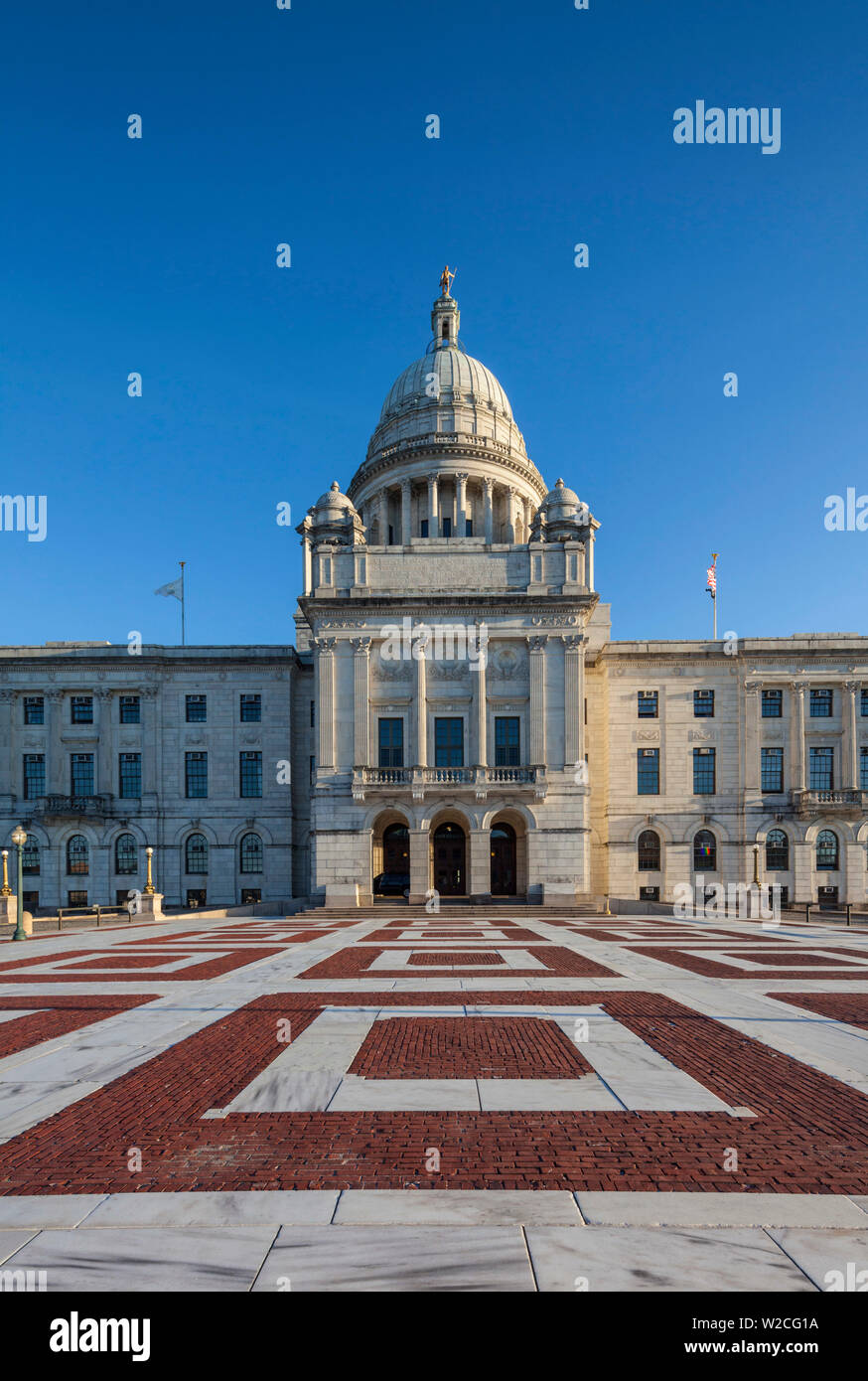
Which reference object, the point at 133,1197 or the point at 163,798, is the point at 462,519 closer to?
the point at 163,798

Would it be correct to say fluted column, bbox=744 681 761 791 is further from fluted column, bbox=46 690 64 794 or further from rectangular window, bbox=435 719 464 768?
fluted column, bbox=46 690 64 794

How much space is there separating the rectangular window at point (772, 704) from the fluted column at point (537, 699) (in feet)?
54.5

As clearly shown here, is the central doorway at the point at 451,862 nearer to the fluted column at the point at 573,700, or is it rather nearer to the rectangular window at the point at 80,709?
the fluted column at the point at 573,700

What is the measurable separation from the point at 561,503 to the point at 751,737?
19.9 metres

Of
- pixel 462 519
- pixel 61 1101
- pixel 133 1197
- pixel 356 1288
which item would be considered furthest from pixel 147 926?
pixel 462 519

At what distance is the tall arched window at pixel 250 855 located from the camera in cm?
5009

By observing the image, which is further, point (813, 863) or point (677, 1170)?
point (813, 863)

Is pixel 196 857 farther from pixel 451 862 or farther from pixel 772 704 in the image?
pixel 772 704

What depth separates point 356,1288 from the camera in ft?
14.8

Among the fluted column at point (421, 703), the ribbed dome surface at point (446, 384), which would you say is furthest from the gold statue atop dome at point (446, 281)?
the fluted column at point (421, 703)

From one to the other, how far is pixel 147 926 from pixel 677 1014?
2704 cm

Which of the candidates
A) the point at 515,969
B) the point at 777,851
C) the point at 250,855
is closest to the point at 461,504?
the point at 250,855

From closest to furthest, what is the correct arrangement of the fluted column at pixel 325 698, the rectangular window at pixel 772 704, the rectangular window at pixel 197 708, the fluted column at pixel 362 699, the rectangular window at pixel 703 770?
the fluted column at pixel 362 699, the fluted column at pixel 325 698, the rectangular window at pixel 703 770, the rectangular window at pixel 772 704, the rectangular window at pixel 197 708

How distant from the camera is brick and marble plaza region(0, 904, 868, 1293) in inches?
194
